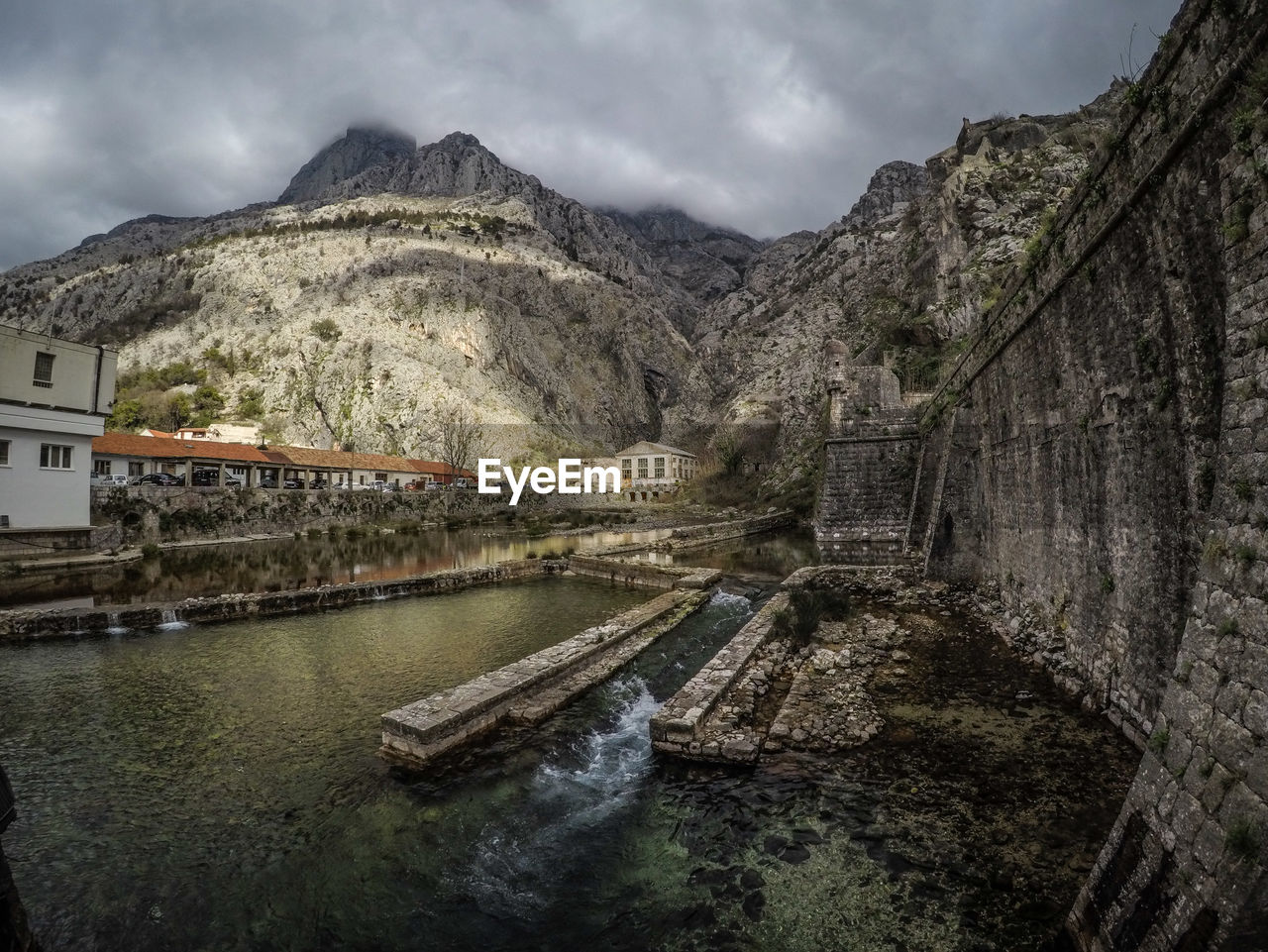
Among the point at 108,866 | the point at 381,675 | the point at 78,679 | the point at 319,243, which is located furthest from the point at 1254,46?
the point at 319,243

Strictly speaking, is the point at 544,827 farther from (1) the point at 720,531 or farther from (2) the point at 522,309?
(2) the point at 522,309

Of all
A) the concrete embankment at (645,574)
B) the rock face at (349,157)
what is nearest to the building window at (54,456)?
the concrete embankment at (645,574)

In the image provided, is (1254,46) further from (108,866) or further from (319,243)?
(319,243)

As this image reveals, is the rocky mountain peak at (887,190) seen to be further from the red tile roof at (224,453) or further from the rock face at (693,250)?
the red tile roof at (224,453)

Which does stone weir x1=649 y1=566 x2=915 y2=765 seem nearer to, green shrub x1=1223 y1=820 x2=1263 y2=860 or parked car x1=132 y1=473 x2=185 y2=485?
green shrub x1=1223 y1=820 x2=1263 y2=860

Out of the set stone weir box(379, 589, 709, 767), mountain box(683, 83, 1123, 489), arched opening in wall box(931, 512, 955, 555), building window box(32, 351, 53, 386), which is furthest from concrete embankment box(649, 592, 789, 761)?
building window box(32, 351, 53, 386)
